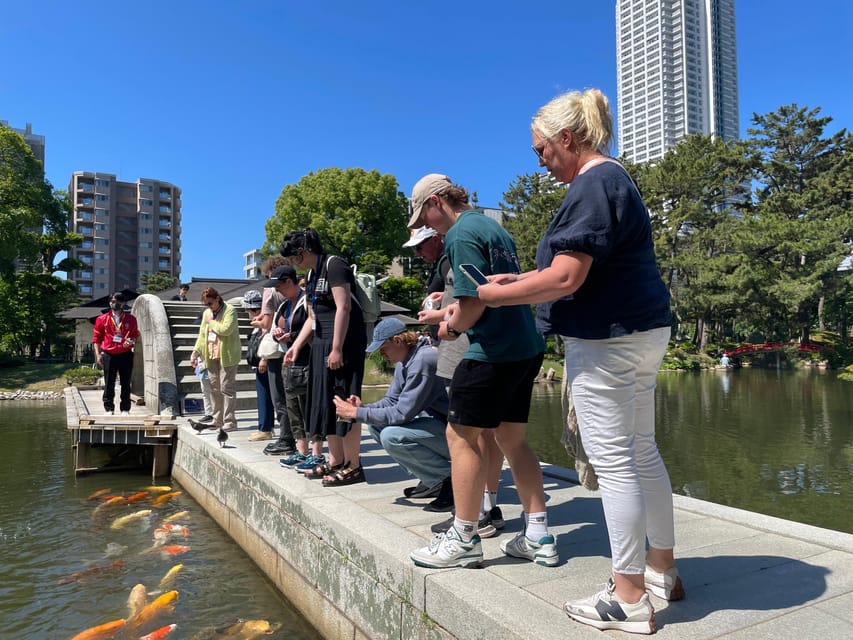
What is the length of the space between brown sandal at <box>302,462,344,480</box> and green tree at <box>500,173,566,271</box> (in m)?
30.2

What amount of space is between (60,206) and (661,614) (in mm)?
32455

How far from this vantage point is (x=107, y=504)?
6457mm

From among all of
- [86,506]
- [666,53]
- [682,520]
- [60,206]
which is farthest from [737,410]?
[666,53]

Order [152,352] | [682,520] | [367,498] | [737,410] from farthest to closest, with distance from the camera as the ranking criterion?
[737,410] → [152,352] → [367,498] → [682,520]

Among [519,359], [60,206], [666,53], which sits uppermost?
[666,53]

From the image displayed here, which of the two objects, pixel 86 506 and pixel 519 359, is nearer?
pixel 519 359

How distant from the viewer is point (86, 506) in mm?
6426

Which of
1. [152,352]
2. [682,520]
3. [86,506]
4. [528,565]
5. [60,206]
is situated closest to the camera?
[528,565]

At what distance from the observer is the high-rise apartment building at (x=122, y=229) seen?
8262 centimetres

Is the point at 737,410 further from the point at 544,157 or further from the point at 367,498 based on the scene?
the point at 544,157

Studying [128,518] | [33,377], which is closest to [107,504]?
[128,518]

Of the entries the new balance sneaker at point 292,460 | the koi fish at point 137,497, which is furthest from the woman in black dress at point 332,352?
the koi fish at point 137,497

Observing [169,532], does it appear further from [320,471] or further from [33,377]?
[33,377]

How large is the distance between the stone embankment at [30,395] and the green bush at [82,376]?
0.63 metres
